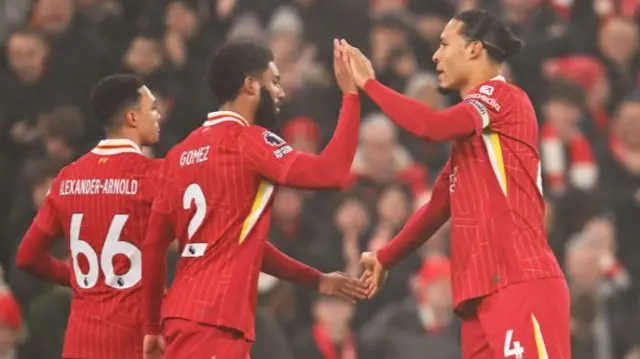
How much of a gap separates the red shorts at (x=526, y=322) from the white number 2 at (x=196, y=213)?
1.18 meters

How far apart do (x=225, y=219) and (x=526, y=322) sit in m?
1.28

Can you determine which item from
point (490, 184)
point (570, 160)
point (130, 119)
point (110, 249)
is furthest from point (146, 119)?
point (570, 160)


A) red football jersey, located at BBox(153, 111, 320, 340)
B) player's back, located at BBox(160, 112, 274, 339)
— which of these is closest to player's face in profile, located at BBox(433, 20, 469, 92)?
red football jersey, located at BBox(153, 111, 320, 340)

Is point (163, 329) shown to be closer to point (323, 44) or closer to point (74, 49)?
point (74, 49)

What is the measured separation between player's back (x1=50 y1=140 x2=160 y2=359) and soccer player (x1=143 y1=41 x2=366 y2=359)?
1.16 ft

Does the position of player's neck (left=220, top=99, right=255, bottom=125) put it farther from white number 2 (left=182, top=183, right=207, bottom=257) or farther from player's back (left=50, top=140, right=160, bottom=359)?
player's back (left=50, top=140, right=160, bottom=359)

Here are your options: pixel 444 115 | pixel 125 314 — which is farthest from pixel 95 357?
pixel 444 115

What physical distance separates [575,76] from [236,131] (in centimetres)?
627

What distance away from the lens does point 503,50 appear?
642 centimetres

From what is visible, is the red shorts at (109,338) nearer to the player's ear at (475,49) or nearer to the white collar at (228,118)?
the white collar at (228,118)

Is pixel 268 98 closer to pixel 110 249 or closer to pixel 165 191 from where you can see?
pixel 165 191

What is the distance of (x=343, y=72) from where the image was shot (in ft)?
20.7

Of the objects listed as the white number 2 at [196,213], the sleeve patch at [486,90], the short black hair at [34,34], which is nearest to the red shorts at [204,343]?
the white number 2 at [196,213]

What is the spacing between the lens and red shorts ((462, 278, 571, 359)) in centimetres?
598
